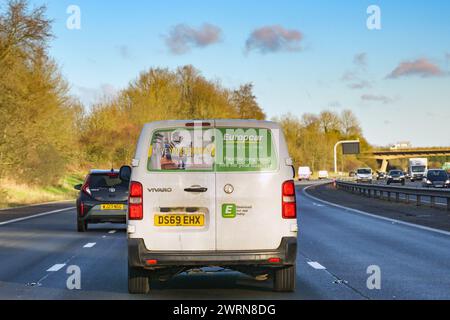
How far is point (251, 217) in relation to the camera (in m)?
8.94

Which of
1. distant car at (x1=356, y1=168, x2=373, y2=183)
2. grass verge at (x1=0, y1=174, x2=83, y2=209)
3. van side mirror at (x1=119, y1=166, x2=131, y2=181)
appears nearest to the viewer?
van side mirror at (x1=119, y1=166, x2=131, y2=181)

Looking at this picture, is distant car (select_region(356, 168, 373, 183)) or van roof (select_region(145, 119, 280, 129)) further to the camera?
distant car (select_region(356, 168, 373, 183))

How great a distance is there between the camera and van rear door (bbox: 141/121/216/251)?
8.88 m

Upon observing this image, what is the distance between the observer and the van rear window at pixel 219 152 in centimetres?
892

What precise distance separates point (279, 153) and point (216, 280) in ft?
8.04

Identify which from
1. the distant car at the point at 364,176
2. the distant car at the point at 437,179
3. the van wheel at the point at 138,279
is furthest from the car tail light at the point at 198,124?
the distant car at the point at 364,176

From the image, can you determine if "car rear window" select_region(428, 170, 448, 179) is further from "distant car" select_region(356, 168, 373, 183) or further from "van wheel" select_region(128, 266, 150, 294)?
"van wheel" select_region(128, 266, 150, 294)

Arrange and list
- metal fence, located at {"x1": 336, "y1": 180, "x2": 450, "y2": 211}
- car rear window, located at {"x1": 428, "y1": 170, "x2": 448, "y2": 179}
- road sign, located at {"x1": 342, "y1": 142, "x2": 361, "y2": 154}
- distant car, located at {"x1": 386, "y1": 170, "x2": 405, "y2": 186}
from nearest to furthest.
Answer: metal fence, located at {"x1": 336, "y1": 180, "x2": 450, "y2": 211} < car rear window, located at {"x1": 428, "y1": 170, "x2": 448, "y2": 179} < distant car, located at {"x1": 386, "y1": 170, "x2": 405, "y2": 186} < road sign, located at {"x1": 342, "y1": 142, "x2": 361, "y2": 154}

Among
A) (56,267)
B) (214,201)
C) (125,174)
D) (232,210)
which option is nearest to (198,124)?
(214,201)

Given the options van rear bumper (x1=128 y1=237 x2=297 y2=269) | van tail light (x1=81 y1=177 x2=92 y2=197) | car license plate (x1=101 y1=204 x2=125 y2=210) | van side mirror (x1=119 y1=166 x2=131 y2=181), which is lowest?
car license plate (x1=101 y1=204 x2=125 y2=210)

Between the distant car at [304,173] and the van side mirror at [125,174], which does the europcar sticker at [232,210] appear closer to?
the van side mirror at [125,174]

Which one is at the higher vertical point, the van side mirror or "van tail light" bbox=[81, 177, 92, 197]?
the van side mirror

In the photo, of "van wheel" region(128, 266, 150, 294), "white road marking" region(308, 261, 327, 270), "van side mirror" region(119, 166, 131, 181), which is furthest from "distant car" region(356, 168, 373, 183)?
"van wheel" region(128, 266, 150, 294)

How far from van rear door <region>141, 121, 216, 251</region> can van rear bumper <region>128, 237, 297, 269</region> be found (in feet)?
0.19
